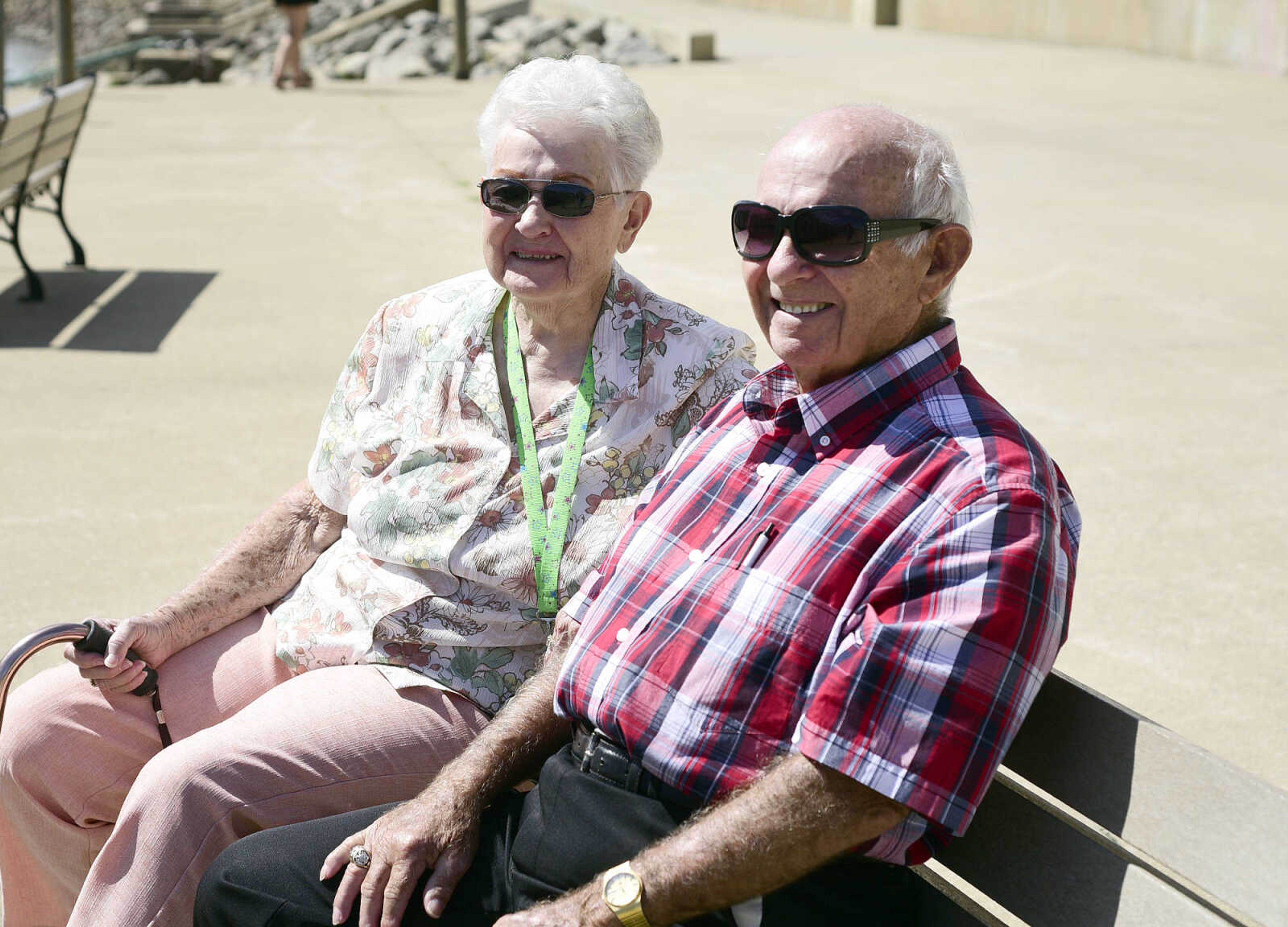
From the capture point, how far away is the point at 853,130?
209 centimetres

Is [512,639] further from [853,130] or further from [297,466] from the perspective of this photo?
[297,466]

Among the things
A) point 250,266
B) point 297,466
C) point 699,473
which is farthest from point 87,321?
point 699,473

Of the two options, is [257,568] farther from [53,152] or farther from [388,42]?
[388,42]

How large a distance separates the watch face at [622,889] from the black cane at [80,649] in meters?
1.13

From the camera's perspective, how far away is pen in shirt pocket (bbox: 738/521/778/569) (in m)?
A: 1.99

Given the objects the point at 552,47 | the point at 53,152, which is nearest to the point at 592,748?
the point at 53,152

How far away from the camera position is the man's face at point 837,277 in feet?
6.86

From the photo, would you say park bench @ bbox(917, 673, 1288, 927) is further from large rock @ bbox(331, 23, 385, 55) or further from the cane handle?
large rock @ bbox(331, 23, 385, 55)

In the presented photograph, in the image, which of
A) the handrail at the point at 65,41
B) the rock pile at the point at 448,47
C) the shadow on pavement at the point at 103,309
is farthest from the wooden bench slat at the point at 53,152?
the rock pile at the point at 448,47

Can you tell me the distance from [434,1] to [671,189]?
56.0 ft

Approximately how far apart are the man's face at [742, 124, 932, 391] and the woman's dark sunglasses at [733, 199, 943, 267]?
0.04 ft

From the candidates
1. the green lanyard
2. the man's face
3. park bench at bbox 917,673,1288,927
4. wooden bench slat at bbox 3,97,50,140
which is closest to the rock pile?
wooden bench slat at bbox 3,97,50,140

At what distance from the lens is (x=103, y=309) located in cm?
768

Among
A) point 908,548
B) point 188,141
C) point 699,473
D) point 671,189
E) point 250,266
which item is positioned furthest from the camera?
point 188,141
